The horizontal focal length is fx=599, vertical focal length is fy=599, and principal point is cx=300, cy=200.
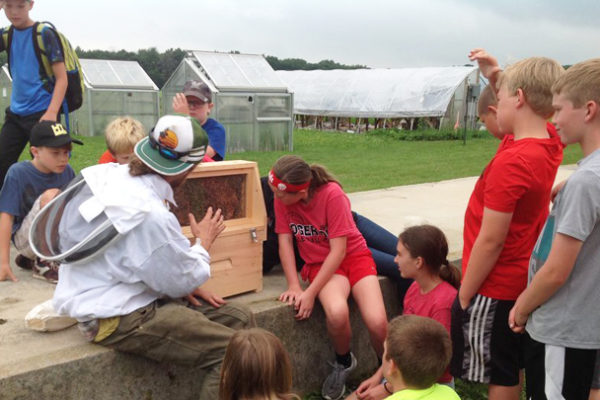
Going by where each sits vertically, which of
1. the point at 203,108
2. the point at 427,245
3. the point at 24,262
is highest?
the point at 203,108

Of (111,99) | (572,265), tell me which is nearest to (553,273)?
(572,265)

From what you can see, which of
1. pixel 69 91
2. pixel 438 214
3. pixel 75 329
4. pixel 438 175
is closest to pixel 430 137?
pixel 438 175

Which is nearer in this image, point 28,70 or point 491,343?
point 491,343

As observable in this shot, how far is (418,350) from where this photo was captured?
2.31 m

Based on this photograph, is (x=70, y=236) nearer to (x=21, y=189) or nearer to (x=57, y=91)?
(x=21, y=189)

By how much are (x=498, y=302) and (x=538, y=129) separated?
777 mm

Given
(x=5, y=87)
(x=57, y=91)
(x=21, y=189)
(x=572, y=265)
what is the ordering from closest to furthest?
(x=572, y=265) → (x=21, y=189) → (x=57, y=91) → (x=5, y=87)

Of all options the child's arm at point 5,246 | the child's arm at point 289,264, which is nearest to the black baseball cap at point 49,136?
the child's arm at point 5,246

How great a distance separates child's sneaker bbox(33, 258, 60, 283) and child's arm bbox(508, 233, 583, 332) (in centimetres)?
264

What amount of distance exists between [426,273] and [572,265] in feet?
3.64

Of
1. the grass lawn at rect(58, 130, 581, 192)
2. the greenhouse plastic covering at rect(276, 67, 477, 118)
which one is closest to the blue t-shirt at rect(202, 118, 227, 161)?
the grass lawn at rect(58, 130, 581, 192)

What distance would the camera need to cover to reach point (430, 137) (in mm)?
21375

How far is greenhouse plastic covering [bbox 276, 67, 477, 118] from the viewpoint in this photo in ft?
79.1

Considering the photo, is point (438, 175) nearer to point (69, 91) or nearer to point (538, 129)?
point (69, 91)
